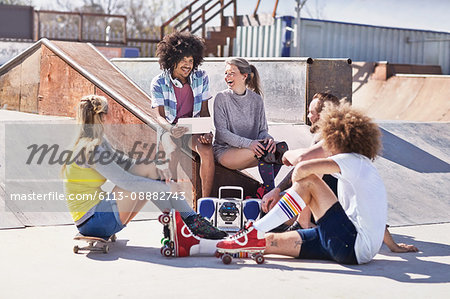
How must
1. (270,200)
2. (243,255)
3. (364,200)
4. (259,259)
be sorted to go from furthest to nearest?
1. (270,200)
2. (243,255)
3. (259,259)
4. (364,200)

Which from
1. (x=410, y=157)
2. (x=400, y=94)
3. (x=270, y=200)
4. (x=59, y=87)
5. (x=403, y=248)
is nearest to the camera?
(x=403, y=248)

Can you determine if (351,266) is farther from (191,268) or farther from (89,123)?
(89,123)

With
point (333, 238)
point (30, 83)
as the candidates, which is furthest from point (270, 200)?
point (30, 83)

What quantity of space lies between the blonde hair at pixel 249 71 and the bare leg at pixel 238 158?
26.7 inches

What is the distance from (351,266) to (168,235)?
1269 millimetres

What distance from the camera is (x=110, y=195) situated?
14.9 ft

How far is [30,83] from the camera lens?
9.60m

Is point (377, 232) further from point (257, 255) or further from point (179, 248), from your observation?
point (179, 248)

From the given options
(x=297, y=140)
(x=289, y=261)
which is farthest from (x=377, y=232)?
(x=297, y=140)

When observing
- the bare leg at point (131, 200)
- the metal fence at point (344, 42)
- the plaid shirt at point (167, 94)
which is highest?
the metal fence at point (344, 42)

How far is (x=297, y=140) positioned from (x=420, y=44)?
53.1 feet

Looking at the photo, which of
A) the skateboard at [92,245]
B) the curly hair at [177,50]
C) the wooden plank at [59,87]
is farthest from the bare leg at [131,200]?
the wooden plank at [59,87]

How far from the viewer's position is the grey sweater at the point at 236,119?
5.73 metres

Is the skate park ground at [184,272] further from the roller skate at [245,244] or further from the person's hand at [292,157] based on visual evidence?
the person's hand at [292,157]
